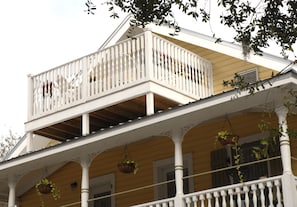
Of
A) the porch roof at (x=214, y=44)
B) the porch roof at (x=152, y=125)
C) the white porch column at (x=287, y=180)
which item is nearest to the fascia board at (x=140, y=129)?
the porch roof at (x=152, y=125)

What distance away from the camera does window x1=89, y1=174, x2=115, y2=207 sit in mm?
19378

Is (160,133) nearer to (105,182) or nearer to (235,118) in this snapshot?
(235,118)

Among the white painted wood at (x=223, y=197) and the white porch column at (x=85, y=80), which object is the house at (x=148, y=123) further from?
the white painted wood at (x=223, y=197)

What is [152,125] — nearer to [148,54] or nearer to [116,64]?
[148,54]

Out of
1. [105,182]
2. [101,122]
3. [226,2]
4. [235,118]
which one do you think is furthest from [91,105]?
[226,2]

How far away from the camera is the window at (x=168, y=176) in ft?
57.7

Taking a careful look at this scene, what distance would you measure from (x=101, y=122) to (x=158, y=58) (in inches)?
96.2

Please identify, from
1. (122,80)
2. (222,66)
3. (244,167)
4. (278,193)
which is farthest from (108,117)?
(278,193)

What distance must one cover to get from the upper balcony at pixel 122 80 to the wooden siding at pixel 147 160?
2.88 feet

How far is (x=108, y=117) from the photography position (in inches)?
744

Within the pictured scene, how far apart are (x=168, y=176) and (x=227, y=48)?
368 cm

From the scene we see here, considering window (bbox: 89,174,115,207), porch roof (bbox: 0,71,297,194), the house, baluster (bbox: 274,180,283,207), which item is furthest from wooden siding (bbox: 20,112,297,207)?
baluster (bbox: 274,180,283,207)

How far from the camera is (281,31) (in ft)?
32.9

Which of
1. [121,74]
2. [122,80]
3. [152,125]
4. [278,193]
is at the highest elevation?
[121,74]
